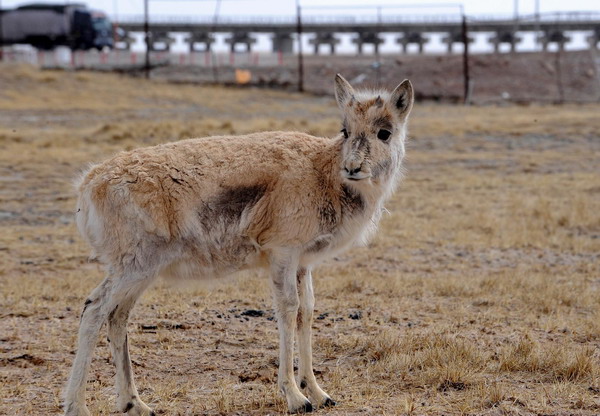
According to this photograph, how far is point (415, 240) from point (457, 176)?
688cm

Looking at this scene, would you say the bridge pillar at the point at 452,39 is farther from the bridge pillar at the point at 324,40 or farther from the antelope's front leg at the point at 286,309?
the antelope's front leg at the point at 286,309

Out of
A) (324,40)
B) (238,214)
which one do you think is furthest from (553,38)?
(238,214)

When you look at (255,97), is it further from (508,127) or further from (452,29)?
(452,29)

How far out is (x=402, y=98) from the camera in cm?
733

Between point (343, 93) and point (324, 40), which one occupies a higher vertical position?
point (324, 40)

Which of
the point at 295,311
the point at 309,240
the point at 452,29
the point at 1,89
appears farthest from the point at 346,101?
the point at 452,29

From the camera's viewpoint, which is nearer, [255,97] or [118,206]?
[118,206]

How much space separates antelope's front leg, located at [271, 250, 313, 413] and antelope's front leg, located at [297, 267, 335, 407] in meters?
0.17

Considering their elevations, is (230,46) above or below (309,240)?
above

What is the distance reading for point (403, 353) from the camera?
7848mm

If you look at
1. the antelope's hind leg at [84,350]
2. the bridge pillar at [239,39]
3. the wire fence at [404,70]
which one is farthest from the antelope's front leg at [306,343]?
the bridge pillar at [239,39]

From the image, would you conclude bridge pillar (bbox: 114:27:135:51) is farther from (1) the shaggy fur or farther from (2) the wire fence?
(1) the shaggy fur

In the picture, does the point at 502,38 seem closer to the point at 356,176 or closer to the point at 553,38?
the point at 553,38

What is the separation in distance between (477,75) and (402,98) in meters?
44.2
